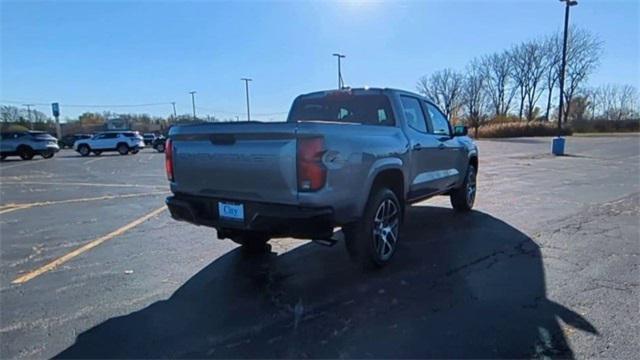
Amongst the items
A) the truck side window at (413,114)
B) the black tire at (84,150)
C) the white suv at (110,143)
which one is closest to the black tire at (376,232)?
the truck side window at (413,114)

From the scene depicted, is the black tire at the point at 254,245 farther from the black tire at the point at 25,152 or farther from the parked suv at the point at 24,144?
the black tire at the point at 25,152

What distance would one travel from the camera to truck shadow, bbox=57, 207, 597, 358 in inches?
122

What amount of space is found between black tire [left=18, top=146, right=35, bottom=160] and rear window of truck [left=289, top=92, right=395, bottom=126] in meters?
26.6

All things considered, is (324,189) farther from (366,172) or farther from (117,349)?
(117,349)

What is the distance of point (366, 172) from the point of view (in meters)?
4.23

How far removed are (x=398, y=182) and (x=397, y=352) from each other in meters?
2.32

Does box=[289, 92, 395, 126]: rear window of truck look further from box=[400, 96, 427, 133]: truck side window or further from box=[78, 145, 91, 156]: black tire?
box=[78, 145, 91, 156]: black tire

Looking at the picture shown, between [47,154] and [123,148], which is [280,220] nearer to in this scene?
[47,154]

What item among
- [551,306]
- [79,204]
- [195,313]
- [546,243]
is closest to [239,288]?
[195,313]

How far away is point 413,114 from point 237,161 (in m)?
2.80

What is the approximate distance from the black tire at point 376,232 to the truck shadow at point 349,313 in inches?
6.3

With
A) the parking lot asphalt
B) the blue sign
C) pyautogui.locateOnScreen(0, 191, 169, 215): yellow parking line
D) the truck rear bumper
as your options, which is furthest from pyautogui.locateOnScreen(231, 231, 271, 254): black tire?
the blue sign

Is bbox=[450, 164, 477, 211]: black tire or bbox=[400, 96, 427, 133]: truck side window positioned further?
bbox=[450, 164, 477, 211]: black tire

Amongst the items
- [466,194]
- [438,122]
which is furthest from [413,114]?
[466,194]
